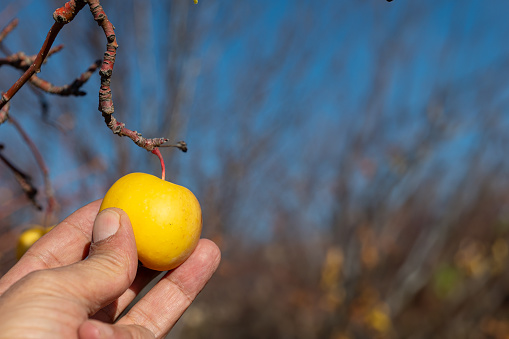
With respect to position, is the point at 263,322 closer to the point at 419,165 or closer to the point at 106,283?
the point at 419,165

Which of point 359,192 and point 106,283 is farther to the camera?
point 359,192

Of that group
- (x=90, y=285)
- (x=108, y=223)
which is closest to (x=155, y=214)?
(x=108, y=223)

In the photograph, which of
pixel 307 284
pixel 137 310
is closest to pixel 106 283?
pixel 137 310

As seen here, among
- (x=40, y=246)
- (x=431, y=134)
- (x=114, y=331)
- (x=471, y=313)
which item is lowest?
(x=40, y=246)

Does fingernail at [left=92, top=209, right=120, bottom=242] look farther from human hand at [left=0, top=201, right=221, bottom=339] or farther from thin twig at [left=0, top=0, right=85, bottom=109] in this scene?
thin twig at [left=0, top=0, right=85, bottom=109]

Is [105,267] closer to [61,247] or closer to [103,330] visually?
[103,330]

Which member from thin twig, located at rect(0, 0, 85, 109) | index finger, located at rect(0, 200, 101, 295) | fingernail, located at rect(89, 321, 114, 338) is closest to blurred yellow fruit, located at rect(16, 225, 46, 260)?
index finger, located at rect(0, 200, 101, 295)

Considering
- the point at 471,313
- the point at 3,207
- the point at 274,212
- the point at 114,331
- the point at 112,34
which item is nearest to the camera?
the point at 112,34
